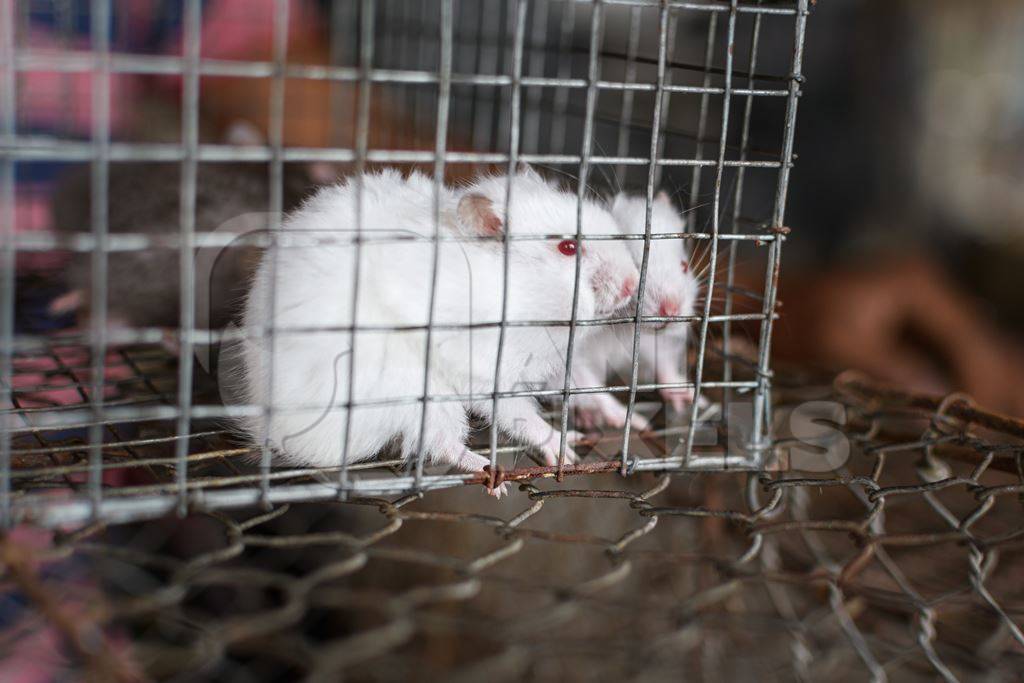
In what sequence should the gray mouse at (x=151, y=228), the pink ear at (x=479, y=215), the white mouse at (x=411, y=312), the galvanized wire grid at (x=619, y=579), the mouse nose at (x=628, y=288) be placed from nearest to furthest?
1. the galvanized wire grid at (x=619, y=579)
2. the white mouse at (x=411, y=312)
3. the pink ear at (x=479, y=215)
4. the mouse nose at (x=628, y=288)
5. the gray mouse at (x=151, y=228)

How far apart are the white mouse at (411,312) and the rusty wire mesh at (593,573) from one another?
Answer: 0.09m

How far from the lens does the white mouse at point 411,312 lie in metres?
1.04

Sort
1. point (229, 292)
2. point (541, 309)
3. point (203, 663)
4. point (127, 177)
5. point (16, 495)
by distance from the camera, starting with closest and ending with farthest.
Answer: point (203, 663) < point (16, 495) < point (541, 309) < point (229, 292) < point (127, 177)

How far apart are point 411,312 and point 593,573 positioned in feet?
4.07

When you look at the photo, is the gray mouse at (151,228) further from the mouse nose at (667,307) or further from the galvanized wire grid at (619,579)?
the mouse nose at (667,307)

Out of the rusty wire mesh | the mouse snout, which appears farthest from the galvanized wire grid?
the mouse snout

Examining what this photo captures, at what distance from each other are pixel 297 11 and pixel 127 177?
1.42 metres

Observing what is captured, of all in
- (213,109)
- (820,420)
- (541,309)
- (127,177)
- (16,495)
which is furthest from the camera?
(213,109)

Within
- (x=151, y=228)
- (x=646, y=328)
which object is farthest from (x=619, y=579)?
(x=151, y=228)

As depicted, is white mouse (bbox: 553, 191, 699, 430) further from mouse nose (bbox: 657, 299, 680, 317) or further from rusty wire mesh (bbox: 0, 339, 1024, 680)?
rusty wire mesh (bbox: 0, 339, 1024, 680)

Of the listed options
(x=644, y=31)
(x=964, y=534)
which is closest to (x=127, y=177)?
(x=964, y=534)

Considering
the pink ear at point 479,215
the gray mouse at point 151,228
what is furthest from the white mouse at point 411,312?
the gray mouse at point 151,228

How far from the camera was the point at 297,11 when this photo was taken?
115 inches

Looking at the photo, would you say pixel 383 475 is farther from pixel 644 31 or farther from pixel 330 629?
pixel 644 31
